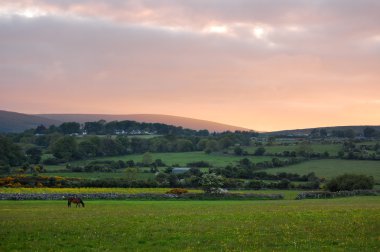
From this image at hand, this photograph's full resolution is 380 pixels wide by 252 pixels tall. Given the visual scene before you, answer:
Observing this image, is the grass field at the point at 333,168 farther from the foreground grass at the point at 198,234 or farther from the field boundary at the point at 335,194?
the foreground grass at the point at 198,234

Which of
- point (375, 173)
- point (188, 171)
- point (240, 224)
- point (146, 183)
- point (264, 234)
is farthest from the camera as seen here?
point (188, 171)

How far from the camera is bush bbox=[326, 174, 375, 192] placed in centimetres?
7838

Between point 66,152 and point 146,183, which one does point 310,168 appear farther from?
point 66,152

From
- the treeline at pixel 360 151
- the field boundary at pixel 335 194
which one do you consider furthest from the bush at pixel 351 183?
the treeline at pixel 360 151

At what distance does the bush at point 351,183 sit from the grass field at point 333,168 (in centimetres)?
2291

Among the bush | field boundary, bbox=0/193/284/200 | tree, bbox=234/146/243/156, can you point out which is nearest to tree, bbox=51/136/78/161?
tree, bbox=234/146/243/156

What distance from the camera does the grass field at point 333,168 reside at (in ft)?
353

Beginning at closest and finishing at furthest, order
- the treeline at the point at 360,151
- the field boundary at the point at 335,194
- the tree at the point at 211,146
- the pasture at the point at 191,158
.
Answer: the field boundary at the point at 335,194, the treeline at the point at 360,151, the pasture at the point at 191,158, the tree at the point at 211,146

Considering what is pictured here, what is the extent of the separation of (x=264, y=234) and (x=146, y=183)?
209ft

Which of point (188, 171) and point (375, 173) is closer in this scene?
point (375, 173)

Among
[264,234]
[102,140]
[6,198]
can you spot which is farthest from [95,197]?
[102,140]

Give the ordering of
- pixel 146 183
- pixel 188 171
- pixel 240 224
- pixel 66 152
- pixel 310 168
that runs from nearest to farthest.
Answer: pixel 240 224 → pixel 146 183 → pixel 188 171 → pixel 310 168 → pixel 66 152

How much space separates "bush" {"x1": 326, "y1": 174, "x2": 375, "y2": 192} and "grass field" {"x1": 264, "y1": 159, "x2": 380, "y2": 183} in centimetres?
2291

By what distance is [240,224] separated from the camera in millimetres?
27250
